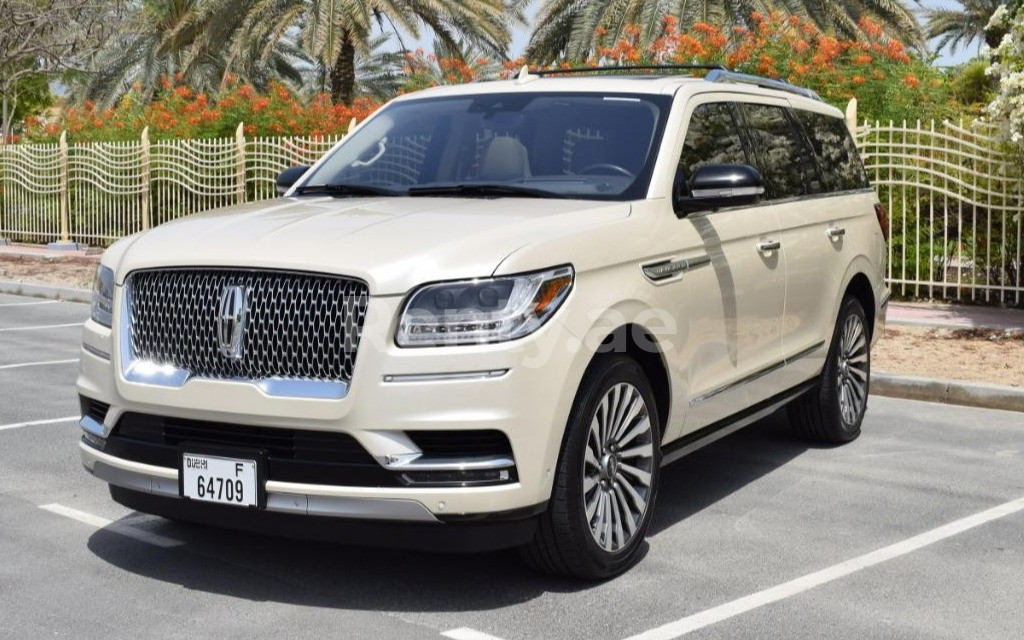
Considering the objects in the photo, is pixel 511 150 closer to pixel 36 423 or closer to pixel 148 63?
pixel 36 423

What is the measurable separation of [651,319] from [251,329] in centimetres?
155

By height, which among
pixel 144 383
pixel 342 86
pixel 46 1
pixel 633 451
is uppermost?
pixel 46 1

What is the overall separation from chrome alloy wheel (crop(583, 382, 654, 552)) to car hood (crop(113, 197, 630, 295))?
662 millimetres

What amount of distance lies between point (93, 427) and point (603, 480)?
77.1 inches

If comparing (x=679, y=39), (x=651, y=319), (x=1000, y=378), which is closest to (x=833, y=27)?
(x=679, y=39)

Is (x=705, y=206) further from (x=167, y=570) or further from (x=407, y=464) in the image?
(x=167, y=570)

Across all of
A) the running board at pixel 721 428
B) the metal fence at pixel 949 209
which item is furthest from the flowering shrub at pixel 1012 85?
the running board at pixel 721 428

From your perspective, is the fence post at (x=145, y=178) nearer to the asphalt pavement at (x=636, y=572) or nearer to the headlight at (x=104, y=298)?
the asphalt pavement at (x=636, y=572)

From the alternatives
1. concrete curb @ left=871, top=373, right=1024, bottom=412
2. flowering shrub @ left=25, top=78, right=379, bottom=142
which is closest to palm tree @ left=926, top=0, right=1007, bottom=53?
flowering shrub @ left=25, top=78, right=379, bottom=142

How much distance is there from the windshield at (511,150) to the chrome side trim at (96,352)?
1373 millimetres

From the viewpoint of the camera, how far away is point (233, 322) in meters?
4.92

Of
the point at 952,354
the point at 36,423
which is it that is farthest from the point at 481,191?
the point at 952,354

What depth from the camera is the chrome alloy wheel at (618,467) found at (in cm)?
516

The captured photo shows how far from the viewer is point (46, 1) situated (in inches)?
1411
